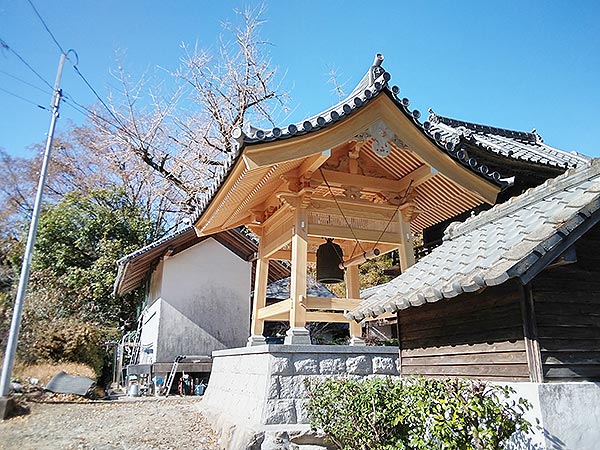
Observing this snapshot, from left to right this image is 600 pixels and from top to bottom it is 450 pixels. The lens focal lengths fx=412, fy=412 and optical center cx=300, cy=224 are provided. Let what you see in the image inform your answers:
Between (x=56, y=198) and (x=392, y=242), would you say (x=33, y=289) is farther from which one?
(x=392, y=242)

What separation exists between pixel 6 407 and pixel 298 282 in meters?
6.42

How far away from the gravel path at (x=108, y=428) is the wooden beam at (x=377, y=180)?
410 cm

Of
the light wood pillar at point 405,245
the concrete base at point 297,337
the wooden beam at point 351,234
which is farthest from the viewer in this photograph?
the light wood pillar at point 405,245

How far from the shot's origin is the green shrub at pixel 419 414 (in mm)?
2826

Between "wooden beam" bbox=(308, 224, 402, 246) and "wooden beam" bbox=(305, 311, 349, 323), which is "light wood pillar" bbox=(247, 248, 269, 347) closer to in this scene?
"wooden beam" bbox=(305, 311, 349, 323)

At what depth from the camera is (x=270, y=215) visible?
7.01 metres

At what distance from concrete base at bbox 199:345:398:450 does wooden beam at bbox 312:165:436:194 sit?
2413 mm

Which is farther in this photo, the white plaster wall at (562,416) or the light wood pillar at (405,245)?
the light wood pillar at (405,245)

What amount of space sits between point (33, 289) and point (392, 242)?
1553cm

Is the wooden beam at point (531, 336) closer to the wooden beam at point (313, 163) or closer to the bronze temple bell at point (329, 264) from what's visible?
the wooden beam at point (313, 163)

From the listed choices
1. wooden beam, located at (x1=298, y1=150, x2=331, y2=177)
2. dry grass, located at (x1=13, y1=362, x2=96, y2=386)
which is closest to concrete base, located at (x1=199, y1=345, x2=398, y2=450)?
wooden beam, located at (x1=298, y1=150, x2=331, y2=177)

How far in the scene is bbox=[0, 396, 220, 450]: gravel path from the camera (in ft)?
19.3


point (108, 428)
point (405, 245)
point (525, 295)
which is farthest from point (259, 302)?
point (525, 295)

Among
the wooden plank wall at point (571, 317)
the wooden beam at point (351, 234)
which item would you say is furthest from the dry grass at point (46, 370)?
the wooden plank wall at point (571, 317)
